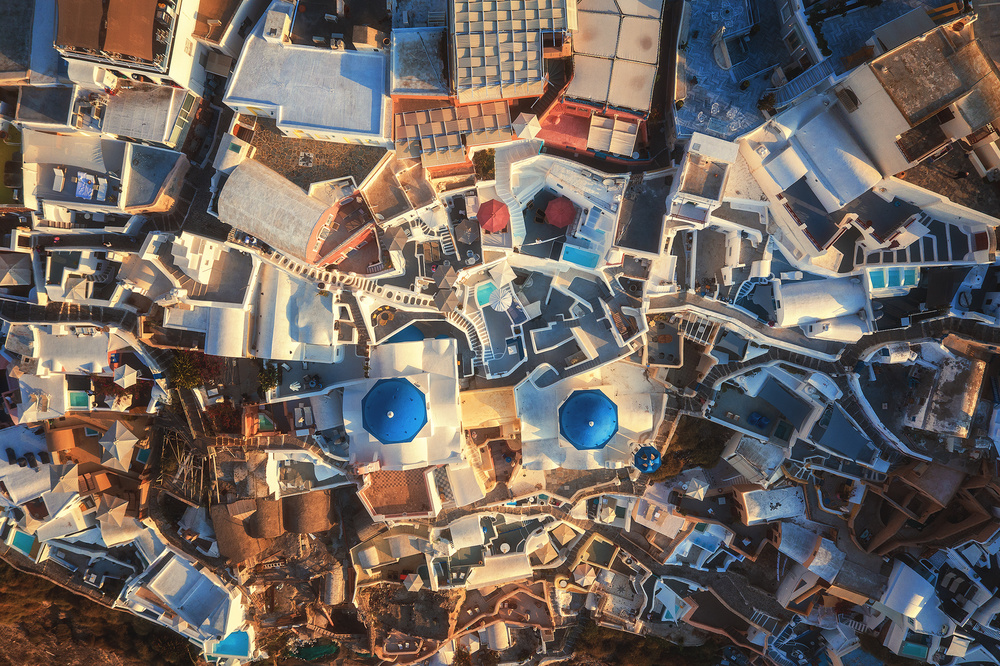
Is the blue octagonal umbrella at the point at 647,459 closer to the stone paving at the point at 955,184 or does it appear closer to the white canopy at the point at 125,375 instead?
the stone paving at the point at 955,184

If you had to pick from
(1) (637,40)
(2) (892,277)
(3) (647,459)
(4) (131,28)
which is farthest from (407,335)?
(2) (892,277)

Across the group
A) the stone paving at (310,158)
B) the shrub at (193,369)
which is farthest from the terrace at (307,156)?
the shrub at (193,369)

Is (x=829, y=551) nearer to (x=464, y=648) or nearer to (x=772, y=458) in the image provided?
(x=772, y=458)

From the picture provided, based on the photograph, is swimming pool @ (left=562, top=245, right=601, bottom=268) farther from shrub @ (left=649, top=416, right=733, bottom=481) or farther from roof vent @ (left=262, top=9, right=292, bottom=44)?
roof vent @ (left=262, top=9, right=292, bottom=44)

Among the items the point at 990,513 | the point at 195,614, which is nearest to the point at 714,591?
the point at 990,513

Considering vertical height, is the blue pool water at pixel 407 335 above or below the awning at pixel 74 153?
below

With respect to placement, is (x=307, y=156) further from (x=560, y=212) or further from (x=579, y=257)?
(x=579, y=257)
